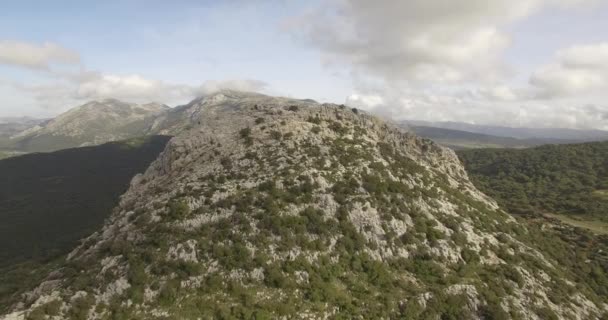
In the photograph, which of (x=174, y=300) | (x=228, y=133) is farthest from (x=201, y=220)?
(x=228, y=133)

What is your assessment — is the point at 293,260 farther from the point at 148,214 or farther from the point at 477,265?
the point at 477,265

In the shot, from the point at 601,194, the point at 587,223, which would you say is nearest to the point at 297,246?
the point at 587,223

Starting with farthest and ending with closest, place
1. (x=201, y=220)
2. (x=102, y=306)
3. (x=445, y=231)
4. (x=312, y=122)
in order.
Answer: (x=312, y=122)
(x=445, y=231)
(x=201, y=220)
(x=102, y=306)

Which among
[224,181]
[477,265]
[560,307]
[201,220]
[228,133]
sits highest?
[228,133]

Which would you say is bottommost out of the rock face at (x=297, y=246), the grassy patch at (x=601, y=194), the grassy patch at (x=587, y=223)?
the grassy patch at (x=587, y=223)

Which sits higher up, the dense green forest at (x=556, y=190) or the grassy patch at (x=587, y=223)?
the dense green forest at (x=556, y=190)

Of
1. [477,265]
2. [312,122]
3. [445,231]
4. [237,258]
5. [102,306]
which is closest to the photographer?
[102,306]

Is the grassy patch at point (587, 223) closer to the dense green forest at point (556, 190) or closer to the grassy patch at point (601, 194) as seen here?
the dense green forest at point (556, 190)

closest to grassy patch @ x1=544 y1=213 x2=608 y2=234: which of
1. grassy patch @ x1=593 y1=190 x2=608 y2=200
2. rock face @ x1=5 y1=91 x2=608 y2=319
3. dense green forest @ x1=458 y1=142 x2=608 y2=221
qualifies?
dense green forest @ x1=458 y1=142 x2=608 y2=221

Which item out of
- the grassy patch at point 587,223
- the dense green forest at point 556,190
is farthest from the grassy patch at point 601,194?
the grassy patch at point 587,223
